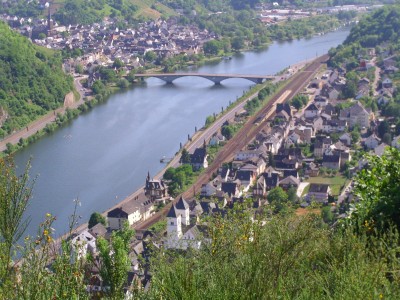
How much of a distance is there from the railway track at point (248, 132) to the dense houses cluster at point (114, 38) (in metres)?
4.62

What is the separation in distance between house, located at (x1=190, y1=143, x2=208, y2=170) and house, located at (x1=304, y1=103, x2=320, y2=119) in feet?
8.93

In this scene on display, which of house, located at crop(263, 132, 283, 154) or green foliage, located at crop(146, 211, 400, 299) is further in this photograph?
house, located at crop(263, 132, 283, 154)

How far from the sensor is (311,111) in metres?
11.3

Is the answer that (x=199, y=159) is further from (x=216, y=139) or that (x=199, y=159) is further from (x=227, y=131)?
(x=227, y=131)

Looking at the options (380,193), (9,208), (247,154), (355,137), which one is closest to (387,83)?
(355,137)

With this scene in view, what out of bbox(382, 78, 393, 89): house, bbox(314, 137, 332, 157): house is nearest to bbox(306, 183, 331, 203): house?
bbox(314, 137, 332, 157): house

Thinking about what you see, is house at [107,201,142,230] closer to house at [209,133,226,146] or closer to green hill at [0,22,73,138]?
house at [209,133,226,146]

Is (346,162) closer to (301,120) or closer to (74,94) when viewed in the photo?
(301,120)

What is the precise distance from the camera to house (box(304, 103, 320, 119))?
11.1 metres

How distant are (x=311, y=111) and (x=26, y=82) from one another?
5824mm

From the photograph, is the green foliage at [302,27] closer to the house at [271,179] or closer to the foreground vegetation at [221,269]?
the house at [271,179]

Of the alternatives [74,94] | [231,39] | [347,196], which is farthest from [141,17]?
[347,196]

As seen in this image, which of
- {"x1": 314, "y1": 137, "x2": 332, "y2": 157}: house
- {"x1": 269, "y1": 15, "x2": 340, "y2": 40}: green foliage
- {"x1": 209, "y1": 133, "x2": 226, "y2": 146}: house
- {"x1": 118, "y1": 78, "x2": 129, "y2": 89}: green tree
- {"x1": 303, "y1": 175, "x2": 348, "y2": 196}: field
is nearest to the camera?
{"x1": 303, "y1": 175, "x2": 348, "y2": 196}: field

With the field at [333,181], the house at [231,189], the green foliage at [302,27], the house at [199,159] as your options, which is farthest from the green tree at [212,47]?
the house at [231,189]
